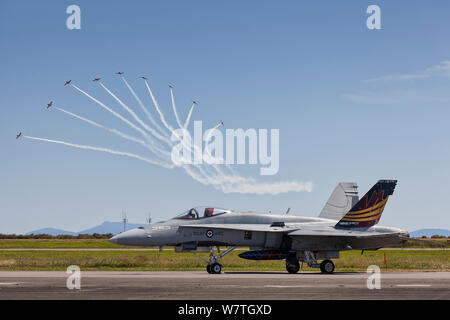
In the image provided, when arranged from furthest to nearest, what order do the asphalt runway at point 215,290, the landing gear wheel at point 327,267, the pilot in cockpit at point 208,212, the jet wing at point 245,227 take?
1. the pilot in cockpit at point 208,212
2. the jet wing at point 245,227
3. the landing gear wheel at point 327,267
4. the asphalt runway at point 215,290

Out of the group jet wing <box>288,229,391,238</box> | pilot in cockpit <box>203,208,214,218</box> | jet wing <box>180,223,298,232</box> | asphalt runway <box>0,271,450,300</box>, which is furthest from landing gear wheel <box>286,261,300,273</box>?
asphalt runway <box>0,271,450,300</box>

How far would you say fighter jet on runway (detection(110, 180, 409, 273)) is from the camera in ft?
100

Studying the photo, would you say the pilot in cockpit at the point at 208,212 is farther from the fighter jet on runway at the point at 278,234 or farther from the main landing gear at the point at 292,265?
the main landing gear at the point at 292,265

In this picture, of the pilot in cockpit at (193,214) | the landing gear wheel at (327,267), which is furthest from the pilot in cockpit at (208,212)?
the landing gear wheel at (327,267)

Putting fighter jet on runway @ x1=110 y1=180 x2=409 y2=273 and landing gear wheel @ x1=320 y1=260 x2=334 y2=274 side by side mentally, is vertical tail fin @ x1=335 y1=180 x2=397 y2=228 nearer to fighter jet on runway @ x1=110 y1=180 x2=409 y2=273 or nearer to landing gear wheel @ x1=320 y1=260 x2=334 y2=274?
fighter jet on runway @ x1=110 y1=180 x2=409 y2=273

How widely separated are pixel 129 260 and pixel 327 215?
12.6 meters

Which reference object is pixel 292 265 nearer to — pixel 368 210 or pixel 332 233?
pixel 332 233

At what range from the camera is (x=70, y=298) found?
1658cm

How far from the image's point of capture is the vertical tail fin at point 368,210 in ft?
106

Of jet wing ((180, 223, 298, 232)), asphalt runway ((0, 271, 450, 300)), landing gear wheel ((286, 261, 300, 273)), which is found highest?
jet wing ((180, 223, 298, 232))

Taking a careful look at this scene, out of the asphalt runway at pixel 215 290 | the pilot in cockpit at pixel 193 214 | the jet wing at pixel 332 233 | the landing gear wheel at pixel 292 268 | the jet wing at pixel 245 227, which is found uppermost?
the pilot in cockpit at pixel 193 214

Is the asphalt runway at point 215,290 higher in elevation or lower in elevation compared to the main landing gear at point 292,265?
higher
